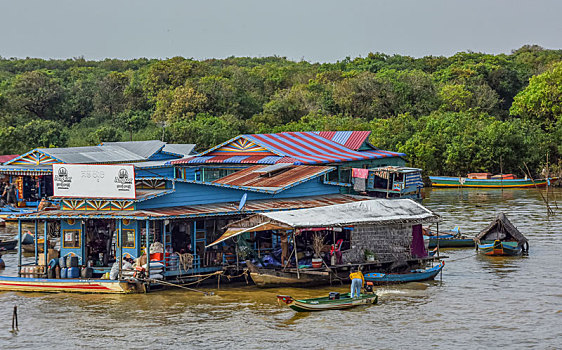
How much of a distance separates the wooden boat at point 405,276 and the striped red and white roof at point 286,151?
33.1 feet

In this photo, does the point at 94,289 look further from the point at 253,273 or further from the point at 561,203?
the point at 561,203

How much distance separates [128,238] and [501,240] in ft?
45.0

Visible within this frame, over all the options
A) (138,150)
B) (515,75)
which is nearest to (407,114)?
(515,75)

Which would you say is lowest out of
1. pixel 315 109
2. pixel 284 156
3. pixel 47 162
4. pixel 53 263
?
pixel 53 263

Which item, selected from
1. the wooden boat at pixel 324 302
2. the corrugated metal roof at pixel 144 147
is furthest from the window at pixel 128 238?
the corrugated metal roof at pixel 144 147

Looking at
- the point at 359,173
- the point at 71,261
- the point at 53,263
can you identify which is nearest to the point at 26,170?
the point at 359,173

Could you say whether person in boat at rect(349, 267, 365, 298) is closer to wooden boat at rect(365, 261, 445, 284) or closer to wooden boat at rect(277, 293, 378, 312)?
wooden boat at rect(277, 293, 378, 312)

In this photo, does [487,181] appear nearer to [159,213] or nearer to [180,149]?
[180,149]

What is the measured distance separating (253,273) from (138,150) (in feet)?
85.0

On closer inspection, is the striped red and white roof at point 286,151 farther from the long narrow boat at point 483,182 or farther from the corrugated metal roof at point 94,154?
the long narrow boat at point 483,182

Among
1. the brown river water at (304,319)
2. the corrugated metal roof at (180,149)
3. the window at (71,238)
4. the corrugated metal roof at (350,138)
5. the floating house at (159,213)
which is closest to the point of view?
the brown river water at (304,319)

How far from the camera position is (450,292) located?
24.6 m

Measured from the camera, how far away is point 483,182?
54.4 metres

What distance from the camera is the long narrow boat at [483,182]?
53.6 m
